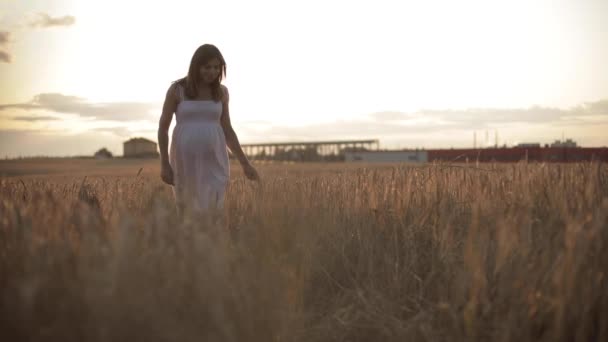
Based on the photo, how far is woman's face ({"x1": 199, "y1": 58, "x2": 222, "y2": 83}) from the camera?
4.27 meters

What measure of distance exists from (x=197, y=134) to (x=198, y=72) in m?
0.51

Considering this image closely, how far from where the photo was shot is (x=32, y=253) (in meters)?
1.84

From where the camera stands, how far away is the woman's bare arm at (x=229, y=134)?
15.5ft

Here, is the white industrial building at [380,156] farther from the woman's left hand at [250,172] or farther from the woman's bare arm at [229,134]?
the woman's left hand at [250,172]

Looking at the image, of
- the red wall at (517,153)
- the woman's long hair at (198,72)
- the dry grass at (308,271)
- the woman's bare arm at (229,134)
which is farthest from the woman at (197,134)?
the red wall at (517,153)

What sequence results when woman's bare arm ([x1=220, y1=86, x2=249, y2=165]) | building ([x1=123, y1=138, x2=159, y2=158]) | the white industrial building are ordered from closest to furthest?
woman's bare arm ([x1=220, y1=86, x2=249, y2=165]) → the white industrial building → building ([x1=123, y1=138, x2=159, y2=158])

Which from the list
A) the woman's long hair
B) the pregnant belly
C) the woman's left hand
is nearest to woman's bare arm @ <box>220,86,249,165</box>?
the woman's left hand

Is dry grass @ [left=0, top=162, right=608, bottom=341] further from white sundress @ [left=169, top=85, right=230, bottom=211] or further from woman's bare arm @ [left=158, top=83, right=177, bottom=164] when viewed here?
woman's bare arm @ [left=158, top=83, right=177, bottom=164]

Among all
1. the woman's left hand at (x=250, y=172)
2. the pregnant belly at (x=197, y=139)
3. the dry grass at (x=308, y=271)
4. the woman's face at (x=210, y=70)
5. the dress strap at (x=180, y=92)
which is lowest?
the dry grass at (x=308, y=271)

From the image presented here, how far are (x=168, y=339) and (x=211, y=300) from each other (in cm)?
18

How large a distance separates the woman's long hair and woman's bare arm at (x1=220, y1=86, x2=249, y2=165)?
0.65ft

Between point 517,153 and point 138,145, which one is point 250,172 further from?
point 138,145

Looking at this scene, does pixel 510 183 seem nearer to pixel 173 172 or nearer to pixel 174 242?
pixel 173 172

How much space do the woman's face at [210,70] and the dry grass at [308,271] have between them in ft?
3.67
